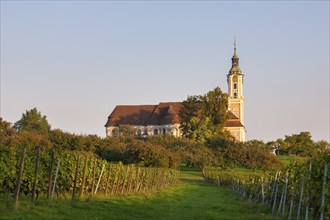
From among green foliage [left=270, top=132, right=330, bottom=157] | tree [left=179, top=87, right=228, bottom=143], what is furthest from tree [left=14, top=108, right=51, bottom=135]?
green foliage [left=270, top=132, right=330, bottom=157]

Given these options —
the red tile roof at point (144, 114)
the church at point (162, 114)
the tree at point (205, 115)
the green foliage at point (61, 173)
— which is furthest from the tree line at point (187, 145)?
the red tile roof at point (144, 114)

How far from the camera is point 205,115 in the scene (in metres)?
91.9

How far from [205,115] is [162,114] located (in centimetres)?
3763

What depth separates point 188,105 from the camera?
97.9 metres

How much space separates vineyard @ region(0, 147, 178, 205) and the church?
3716 inches

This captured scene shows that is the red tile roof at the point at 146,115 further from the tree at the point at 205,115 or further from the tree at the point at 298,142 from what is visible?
the tree at the point at 205,115

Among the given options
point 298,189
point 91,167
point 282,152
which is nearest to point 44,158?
point 91,167

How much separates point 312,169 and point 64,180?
35.2 ft

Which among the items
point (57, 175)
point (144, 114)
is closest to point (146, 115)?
point (144, 114)

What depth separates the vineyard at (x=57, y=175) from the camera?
53.8 ft

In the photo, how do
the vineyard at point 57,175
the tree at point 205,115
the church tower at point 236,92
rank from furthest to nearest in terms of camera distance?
the church tower at point 236,92, the tree at point 205,115, the vineyard at point 57,175

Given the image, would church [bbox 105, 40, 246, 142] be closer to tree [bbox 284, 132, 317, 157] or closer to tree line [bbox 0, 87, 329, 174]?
tree [bbox 284, 132, 317, 157]

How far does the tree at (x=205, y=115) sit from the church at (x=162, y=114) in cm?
2440

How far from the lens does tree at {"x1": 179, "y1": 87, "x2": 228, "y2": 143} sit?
87.7 m
